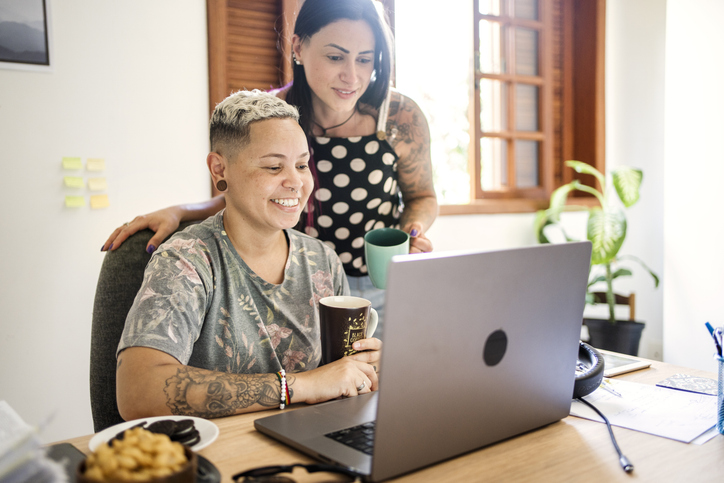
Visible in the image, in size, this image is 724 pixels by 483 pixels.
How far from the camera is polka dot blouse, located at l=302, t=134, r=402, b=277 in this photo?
1824mm

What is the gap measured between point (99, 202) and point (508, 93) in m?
2.53

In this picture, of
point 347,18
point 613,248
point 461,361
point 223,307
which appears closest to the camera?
point 461,361

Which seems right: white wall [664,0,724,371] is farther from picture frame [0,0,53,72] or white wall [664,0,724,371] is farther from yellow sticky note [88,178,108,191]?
picture frame [0,0,53,72]

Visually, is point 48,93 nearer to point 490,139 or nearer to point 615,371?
point 615,371

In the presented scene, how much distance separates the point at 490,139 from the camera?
367cm

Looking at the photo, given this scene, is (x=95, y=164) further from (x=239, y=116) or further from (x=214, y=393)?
(x=214, y=393)

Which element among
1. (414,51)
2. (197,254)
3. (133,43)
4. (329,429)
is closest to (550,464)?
(329,429)

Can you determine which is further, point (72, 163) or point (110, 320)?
point (72, 163)

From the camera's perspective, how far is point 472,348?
71cm

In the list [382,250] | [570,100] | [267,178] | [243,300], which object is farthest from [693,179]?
[243,300]

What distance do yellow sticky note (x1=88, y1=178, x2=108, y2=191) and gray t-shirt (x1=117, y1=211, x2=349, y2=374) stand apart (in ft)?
3.46

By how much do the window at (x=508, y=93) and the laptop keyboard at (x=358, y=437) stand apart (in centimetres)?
254

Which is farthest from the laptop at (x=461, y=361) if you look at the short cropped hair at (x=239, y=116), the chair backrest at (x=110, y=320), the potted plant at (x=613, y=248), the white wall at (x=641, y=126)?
the white wall at (x=641, y=126)

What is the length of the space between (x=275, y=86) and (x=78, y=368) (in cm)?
149
